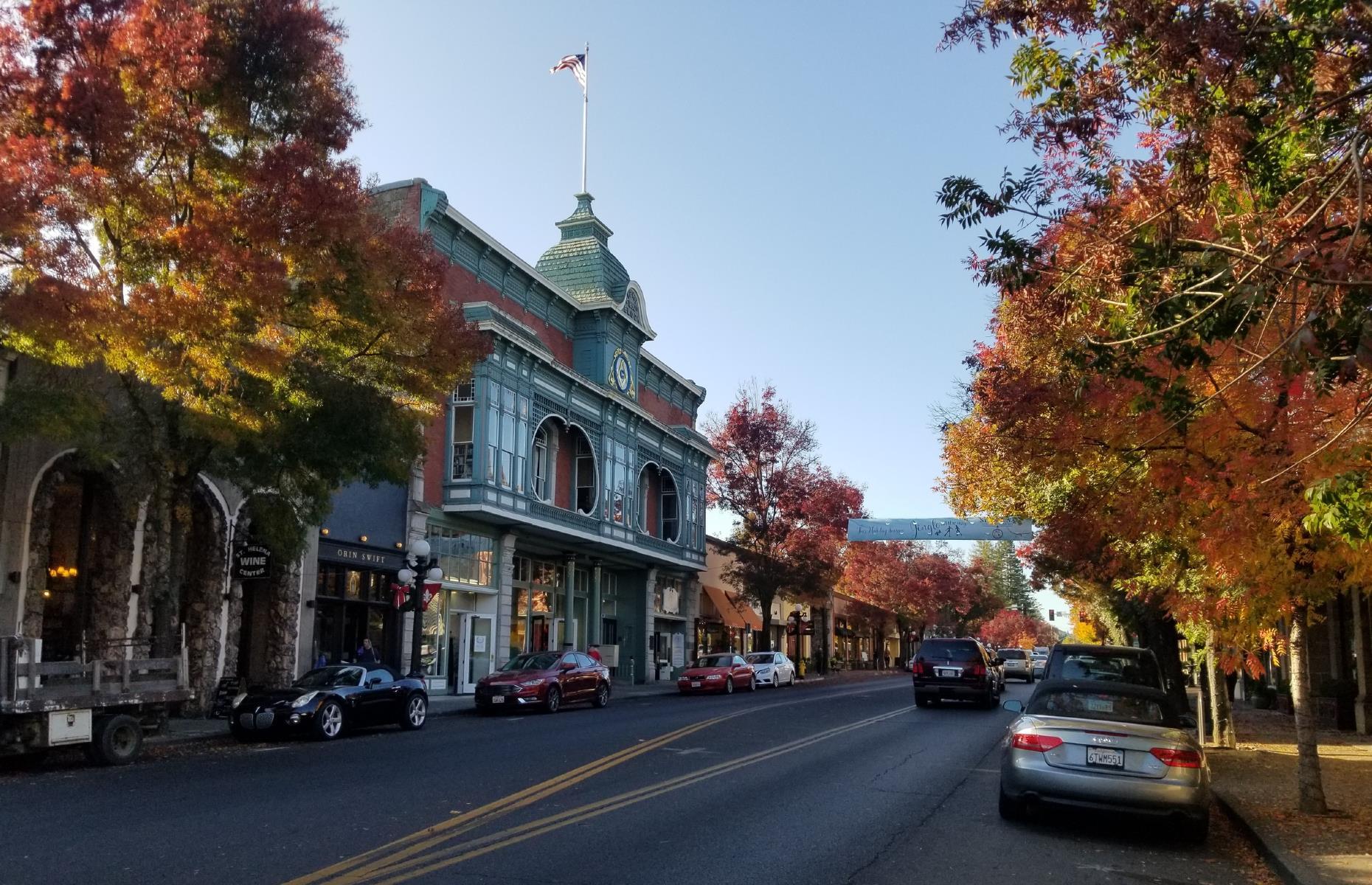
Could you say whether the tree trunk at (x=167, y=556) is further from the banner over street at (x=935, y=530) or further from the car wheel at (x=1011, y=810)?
the banner over street at (x=935, y=530)

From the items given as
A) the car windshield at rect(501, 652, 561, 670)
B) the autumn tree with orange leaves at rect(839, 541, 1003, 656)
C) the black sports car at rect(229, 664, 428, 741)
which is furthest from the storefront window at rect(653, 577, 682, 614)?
the black sports car at rect(229, 664, 428, 741)

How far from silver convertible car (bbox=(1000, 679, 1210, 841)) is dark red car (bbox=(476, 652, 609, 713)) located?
15.9 metres

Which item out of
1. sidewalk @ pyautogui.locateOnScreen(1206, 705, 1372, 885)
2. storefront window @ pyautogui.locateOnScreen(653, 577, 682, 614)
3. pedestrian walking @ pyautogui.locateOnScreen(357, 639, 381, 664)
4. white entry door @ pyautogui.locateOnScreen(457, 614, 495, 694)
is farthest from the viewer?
storefront window @ pyautogui.locateOnScreen(653, 577, 682, 614)

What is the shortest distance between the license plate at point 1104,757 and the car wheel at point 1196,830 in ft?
2.37

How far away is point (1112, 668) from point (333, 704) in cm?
1208

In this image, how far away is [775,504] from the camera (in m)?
48.2

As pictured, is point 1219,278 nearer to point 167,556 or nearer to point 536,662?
point 167,556

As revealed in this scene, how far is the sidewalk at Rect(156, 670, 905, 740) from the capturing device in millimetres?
16984

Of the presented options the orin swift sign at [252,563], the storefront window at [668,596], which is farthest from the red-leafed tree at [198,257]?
the storefront window at [668,596]

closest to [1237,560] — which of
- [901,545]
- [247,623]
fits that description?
[247,623]

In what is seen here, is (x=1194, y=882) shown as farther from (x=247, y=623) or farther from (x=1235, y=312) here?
(x=247, y=623)

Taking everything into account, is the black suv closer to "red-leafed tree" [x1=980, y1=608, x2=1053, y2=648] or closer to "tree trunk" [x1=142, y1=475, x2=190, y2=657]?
"tree trunk" [x1=142, y1=475, x2=190, y2=657]

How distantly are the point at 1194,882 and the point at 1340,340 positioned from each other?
411 centimetres

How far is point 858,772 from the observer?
13.4 meters
